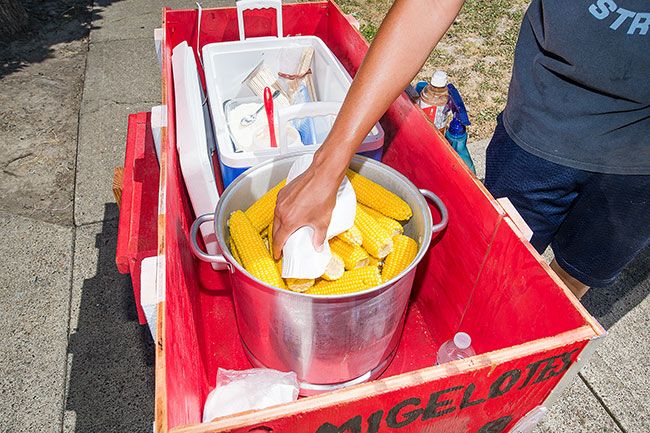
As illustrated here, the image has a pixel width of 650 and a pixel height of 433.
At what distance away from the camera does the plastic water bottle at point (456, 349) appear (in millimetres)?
1662

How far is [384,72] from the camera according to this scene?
1.29m

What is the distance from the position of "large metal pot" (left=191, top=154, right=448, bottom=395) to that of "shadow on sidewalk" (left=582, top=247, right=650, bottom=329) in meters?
1.54

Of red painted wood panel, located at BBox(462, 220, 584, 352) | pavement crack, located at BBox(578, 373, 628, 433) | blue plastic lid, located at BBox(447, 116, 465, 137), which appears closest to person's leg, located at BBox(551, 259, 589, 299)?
pavement crack, located at BBox(578, 373, 628, 433)

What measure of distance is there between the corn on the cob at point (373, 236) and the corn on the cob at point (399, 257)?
25mm

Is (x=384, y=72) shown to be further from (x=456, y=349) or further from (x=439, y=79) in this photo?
(x=439, y=79)

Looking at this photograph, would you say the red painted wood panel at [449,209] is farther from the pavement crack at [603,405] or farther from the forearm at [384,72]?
the pavement crack at [603,405]

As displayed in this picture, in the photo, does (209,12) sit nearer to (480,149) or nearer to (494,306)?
(494,306)

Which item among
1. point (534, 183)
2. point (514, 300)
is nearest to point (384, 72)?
point (514, 300)

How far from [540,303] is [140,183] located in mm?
1525

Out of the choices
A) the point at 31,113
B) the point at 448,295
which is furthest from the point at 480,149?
the point at 31,113

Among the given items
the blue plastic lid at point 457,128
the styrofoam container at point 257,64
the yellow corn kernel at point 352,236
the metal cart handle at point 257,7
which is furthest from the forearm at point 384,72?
the metal cart handle at point 257,7

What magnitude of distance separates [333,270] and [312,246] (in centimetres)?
19

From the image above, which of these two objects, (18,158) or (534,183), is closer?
(534,183)

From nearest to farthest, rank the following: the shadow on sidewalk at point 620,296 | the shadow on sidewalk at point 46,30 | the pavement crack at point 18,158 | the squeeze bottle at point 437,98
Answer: the squeeze bottle at point 437,98 → the shadow on sidewalk at point 620,296 → the pavement crack at point 18,158 → the shadow on sidewalk at point 46,30
